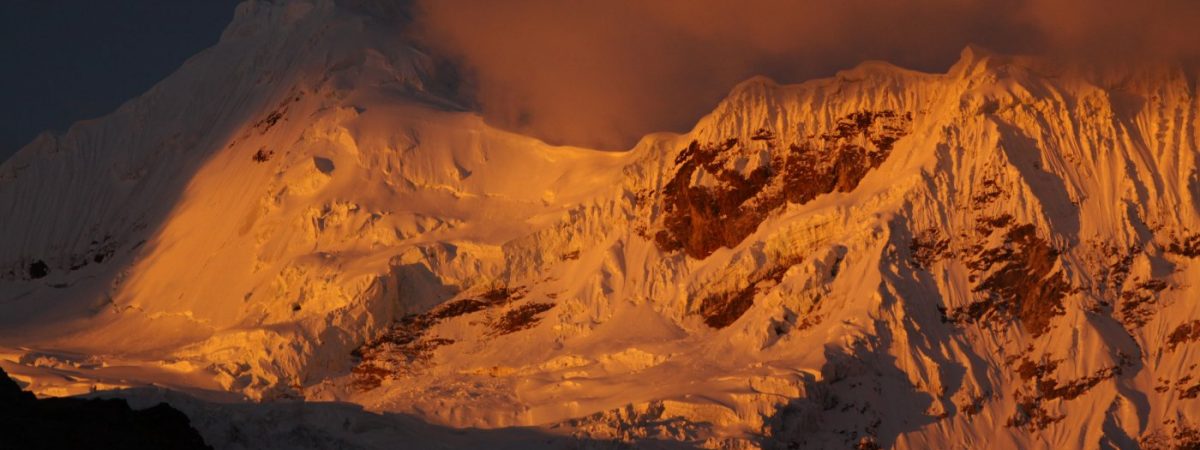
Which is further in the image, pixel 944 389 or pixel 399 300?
pixel 399 300

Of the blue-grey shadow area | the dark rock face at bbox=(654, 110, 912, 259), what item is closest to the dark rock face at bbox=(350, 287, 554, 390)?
the dark rock face at bbox=(654, 110, 912, 259)

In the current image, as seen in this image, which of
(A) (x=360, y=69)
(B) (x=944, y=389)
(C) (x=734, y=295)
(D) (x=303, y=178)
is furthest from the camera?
(A) (x=360, y=69)

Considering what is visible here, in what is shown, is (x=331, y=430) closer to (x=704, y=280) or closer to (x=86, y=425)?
(x=86, y=425)

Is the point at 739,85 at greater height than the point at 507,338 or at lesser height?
greater

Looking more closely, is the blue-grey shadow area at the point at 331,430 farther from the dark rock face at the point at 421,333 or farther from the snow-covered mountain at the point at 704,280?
the dark rock face at the point at 421,333

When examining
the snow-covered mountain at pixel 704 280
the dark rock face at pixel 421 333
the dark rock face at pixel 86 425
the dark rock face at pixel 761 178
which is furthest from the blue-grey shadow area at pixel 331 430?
the dark rock face at pixel 761 178

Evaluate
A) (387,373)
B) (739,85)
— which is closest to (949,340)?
(739,85)

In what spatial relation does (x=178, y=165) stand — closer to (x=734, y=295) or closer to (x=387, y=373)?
(x=387, y=373)
